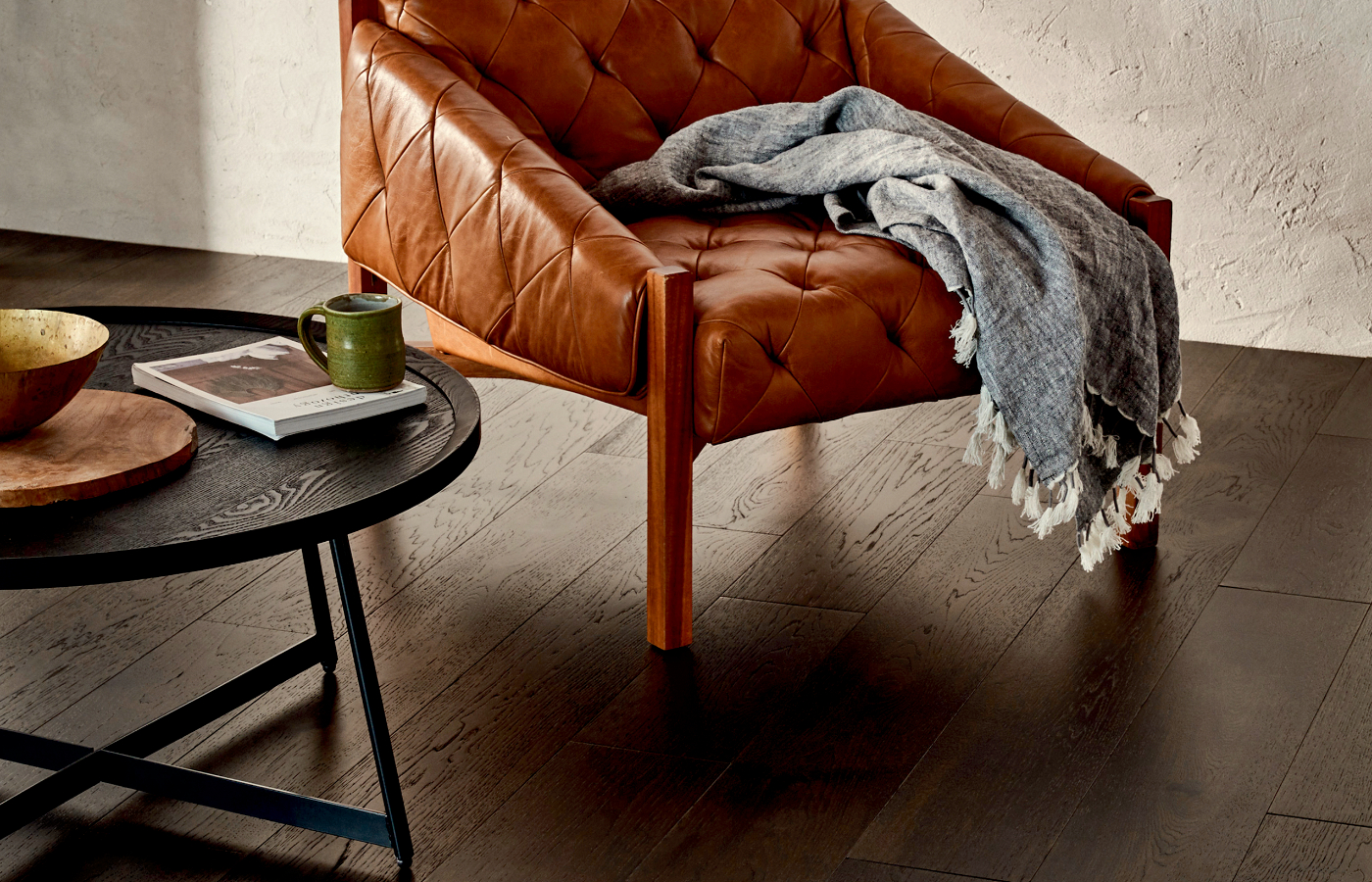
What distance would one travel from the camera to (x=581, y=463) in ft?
7.10

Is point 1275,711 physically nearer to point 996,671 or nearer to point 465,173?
point 996,671

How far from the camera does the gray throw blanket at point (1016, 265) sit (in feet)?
5.35

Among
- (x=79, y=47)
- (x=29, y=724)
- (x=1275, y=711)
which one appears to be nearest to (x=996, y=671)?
(x=1275, y=711)

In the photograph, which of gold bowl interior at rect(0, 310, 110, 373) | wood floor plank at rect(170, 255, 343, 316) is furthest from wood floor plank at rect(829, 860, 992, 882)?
wood floor plank at rect(170, 255, 343, 316)

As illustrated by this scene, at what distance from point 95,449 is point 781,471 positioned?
1.23 metres

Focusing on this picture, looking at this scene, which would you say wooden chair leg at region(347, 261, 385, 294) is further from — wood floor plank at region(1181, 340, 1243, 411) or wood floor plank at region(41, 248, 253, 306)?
wood floor plank at region(1181, 340, 1243, 411)

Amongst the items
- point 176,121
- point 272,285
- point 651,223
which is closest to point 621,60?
point 651,223

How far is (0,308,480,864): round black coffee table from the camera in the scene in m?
0.95

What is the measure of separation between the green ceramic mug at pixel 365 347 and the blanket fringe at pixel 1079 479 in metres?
0.70

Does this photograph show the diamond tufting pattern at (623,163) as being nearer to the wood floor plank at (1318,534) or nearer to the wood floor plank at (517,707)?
the wood floor plank at (517,707)

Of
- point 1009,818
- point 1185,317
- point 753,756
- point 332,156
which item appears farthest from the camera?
point 332,156

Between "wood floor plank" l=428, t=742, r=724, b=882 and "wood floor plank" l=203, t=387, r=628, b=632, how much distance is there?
47 cm

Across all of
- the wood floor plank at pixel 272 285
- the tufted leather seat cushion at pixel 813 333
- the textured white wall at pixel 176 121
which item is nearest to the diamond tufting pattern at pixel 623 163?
the tufted leather seat cushion at pixel 813 333

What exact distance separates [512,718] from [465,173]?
675 millimetres
